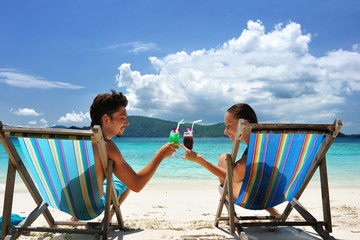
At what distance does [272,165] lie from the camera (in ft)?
9.07

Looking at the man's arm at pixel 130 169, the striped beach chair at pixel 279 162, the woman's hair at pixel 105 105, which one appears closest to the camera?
the striped beach chair at pixel 279 162

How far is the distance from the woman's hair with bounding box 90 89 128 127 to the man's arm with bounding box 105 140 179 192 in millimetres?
379

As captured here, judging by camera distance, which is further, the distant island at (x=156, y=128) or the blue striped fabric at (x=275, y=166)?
the distant island at (x=156, y=128)

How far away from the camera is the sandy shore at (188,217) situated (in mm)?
3156

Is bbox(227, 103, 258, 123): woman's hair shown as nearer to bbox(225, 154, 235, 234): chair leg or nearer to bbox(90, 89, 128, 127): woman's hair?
bbox(225, 154, 235, 234): chair leg

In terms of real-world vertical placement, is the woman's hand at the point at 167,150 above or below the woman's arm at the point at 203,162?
above

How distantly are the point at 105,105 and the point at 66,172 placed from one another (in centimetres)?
68

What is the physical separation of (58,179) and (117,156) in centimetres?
56

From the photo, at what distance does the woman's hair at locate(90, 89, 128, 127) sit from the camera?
298cm

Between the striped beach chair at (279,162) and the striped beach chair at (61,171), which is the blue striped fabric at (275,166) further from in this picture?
the striped beach chair at (61,171)

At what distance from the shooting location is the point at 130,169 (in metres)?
2.76

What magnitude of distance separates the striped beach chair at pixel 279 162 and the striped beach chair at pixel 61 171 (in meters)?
1.09

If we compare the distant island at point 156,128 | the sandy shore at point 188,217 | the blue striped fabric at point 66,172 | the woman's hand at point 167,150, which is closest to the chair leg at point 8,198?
the blue striped fabric at point 66,172

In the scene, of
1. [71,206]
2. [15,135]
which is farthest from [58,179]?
[15,135]
